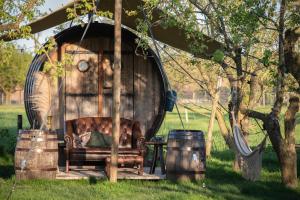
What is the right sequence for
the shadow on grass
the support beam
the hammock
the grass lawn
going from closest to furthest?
the grass lawn, the shadow on grass, the hammock, the support beam

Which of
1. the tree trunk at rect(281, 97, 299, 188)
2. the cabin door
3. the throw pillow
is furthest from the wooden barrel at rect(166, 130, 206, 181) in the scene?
the cabin door

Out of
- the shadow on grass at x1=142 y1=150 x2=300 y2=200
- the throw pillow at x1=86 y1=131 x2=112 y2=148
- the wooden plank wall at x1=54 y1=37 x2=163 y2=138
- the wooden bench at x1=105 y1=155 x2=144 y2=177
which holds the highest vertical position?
the wooden plank wall at x1=54 y1=37 x2=163 y2=138

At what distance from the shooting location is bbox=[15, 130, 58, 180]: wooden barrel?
9.55 metres

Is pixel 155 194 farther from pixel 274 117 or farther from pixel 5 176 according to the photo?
pixel 5 176

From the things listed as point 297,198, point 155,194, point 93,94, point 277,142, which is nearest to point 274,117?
point 277,142

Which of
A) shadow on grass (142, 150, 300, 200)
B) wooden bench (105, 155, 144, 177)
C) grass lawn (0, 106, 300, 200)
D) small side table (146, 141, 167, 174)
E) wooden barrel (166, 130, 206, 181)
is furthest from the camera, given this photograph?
small side table (146, 141, 167, 174)

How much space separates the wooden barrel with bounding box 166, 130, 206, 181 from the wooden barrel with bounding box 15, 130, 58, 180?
182cm

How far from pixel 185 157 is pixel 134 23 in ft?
10.8

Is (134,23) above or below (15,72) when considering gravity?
below

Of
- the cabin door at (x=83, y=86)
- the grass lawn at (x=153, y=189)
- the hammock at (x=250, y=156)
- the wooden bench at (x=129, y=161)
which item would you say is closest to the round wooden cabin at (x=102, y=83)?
the cabin door at (x=83, y=86)

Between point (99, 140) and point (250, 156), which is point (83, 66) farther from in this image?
point (250, 156)

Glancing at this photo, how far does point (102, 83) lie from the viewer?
41.1 feet

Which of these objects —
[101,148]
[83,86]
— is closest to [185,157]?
[101,148]

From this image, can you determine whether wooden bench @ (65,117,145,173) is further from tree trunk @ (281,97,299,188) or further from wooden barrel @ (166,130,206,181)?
tree trunk @ (281,97,299,188)
